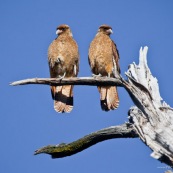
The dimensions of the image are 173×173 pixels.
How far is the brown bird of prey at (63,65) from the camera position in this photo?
36.5 ft

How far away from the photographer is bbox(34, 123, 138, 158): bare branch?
301 inches

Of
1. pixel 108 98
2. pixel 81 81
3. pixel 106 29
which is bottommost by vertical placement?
pixel 81 81

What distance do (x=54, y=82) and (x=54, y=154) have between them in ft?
4.76

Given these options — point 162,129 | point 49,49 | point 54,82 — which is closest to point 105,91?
point 49,49

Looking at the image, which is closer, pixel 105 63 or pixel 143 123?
pixel 143 123

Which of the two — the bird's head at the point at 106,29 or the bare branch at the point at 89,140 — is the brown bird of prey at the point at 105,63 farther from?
the bare branch at the point at 89,140

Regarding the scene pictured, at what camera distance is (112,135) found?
25.3ft

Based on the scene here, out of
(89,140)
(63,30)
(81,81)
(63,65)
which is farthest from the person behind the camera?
(63,30)

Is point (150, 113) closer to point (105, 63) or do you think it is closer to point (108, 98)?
point (108, 98)

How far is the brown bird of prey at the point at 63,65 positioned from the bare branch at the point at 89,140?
3104 millimetres

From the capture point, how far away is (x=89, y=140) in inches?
307

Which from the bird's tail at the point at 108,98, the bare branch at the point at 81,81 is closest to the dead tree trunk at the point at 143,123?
the bare branch at the point at 81,81

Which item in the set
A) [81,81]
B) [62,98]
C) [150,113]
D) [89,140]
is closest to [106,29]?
[62,98]

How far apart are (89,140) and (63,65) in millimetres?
3604
